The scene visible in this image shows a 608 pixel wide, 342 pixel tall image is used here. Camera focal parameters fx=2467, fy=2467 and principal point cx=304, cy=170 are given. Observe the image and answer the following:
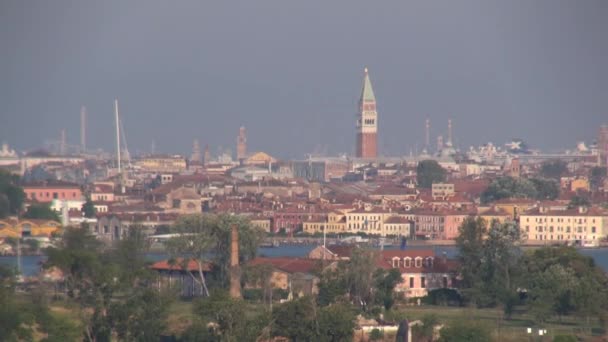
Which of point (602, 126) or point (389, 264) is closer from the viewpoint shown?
point (389, 264)

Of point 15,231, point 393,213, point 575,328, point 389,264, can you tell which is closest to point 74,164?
point 393,213

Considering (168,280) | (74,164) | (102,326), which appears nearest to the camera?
(102,326)

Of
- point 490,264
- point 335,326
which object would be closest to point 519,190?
point 490,264

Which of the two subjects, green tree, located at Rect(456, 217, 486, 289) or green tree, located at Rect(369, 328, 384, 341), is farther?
green tree, located at Rect(456, 217, 486, 289)

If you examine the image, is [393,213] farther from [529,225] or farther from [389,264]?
[389,264]

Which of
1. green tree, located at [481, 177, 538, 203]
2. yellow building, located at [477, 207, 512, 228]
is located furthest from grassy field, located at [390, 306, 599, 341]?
green tree, located at [481, 177, 538, 203]

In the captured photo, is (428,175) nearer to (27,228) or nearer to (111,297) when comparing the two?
(27,228)

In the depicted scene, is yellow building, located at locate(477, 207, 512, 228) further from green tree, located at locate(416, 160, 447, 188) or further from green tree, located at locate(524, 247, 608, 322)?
green tree, located at locate(524, 247, 608, 322)
